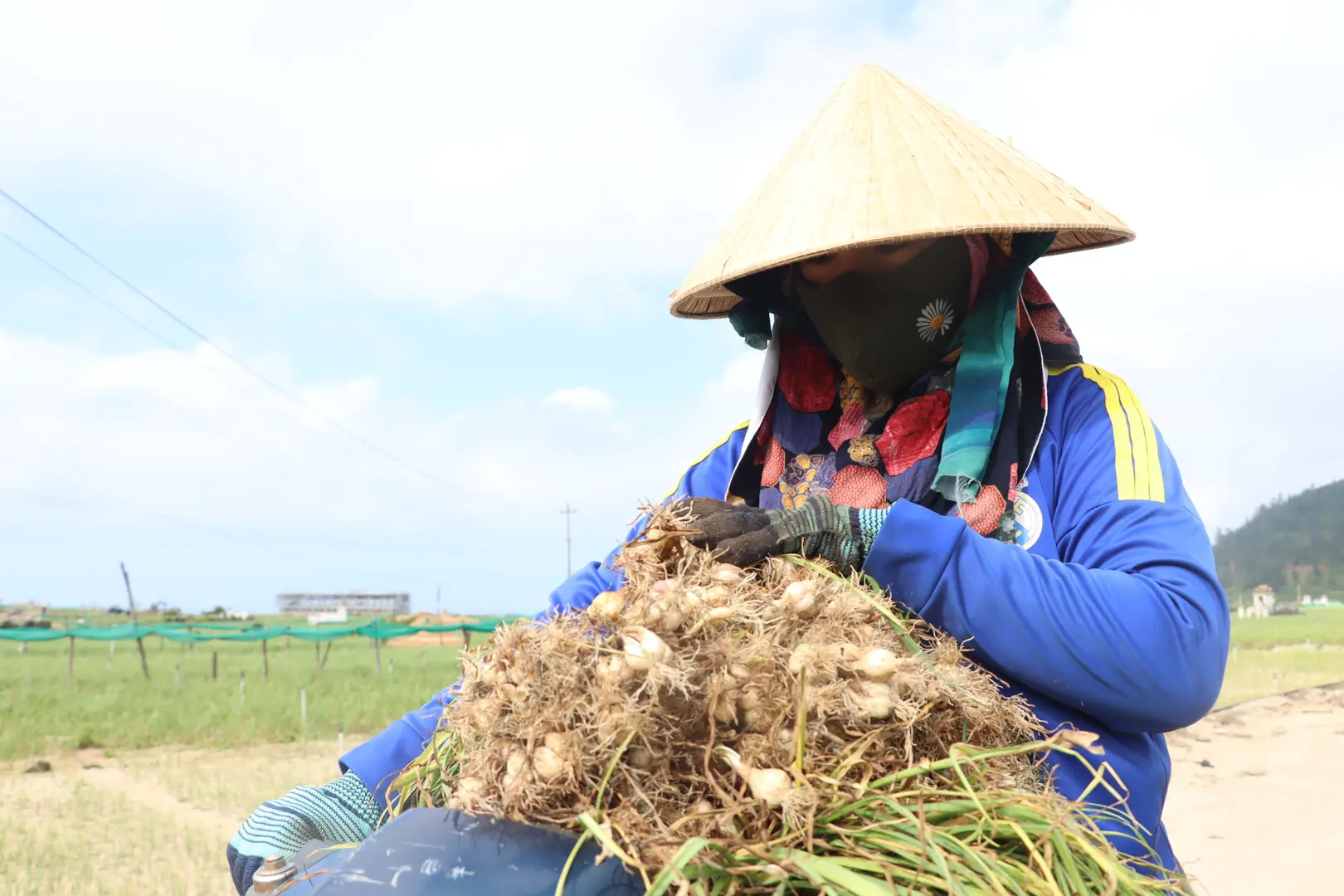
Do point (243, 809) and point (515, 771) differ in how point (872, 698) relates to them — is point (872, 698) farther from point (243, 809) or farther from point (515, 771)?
point (243, 809)

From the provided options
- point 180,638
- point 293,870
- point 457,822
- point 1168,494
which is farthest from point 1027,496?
point 180,638

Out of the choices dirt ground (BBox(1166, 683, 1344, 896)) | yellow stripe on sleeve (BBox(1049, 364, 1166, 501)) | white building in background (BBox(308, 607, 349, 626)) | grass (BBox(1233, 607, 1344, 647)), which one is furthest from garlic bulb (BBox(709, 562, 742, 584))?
white building in background (BBox(308, 607, 349, 626))

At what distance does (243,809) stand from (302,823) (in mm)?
9614

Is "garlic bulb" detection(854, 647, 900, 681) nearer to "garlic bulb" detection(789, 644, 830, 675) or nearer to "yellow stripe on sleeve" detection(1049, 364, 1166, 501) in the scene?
"garlic bulb" detection(789, 644, 830, 675)

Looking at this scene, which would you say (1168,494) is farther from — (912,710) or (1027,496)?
(912,710)

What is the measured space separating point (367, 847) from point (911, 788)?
692 mm

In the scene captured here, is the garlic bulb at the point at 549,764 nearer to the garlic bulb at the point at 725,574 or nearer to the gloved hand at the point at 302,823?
the garlic bulb at the point at 725,574

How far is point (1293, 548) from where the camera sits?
131 metres

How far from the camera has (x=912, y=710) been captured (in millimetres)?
1290

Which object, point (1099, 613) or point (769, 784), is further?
point (1099, 613)

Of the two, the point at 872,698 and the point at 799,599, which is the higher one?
the point at 799,599

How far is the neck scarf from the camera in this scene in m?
1.90

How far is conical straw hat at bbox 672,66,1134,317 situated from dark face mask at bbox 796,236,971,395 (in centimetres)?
14

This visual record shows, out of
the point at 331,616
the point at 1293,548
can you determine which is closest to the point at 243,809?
the point at 331,616
